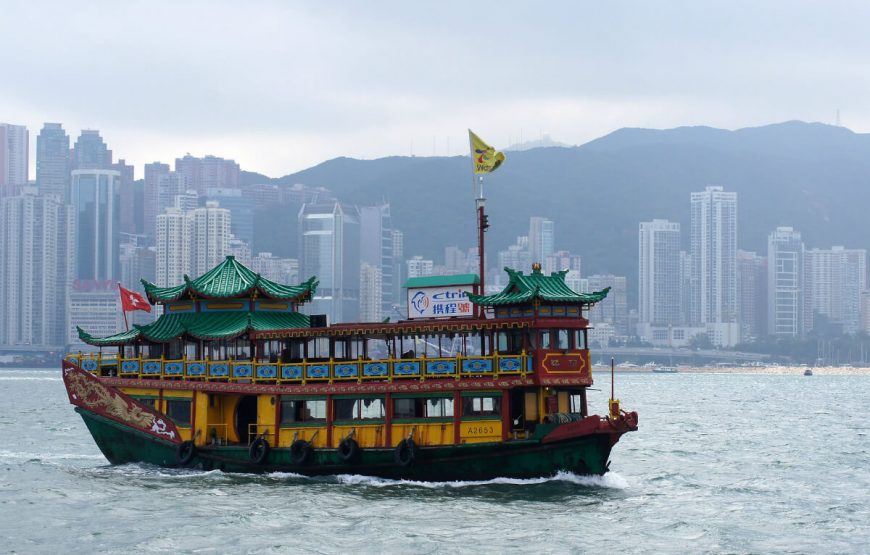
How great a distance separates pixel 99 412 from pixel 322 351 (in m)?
7.42

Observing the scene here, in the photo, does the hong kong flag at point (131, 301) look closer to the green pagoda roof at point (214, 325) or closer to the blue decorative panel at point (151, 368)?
the green pagoda roof at point (214, 325)

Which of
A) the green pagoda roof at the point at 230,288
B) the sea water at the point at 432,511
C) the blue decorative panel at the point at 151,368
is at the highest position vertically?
the green pagoda roof at the point at 230,288

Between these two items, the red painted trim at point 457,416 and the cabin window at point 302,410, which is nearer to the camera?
the red painted trim at point 457,416

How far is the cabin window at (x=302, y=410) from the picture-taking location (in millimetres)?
35969

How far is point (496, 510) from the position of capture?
31359mm

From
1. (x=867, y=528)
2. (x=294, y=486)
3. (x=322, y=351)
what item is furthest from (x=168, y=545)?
(x=867, y=528)

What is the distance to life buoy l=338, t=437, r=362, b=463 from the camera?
3484 centimetres

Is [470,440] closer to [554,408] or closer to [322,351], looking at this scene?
[554,408]

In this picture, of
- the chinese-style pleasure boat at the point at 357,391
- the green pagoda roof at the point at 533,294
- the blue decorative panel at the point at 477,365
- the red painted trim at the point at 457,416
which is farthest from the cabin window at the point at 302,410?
the green pagoda roof at the point at 533,294

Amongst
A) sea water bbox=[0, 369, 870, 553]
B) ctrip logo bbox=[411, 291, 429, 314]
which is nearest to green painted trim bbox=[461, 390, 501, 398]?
sea water bbox=[0, 369, 870, 553]

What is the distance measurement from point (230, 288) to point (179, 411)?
3799mm

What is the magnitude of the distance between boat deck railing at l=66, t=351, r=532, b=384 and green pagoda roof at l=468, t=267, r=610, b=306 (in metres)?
1.35

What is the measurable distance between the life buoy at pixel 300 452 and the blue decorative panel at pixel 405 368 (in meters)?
3.09

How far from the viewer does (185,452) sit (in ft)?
123
